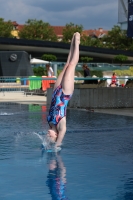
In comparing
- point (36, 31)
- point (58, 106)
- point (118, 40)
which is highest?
point (36, 31)

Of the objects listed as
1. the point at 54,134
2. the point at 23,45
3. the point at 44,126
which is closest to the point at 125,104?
the point at 44,126

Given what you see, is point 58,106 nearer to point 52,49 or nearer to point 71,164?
point 71,164

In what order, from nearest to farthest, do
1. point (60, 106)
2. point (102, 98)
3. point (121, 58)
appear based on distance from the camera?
point (60, 106) → point (102, 98) → point (121, 58)

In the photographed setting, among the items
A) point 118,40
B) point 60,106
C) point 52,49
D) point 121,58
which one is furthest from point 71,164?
point 118,40

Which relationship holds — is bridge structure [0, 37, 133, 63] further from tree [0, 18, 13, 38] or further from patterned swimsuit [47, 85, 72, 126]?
patterned swimsuit [47, 85, 72, 126]

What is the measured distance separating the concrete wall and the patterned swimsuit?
9099mm

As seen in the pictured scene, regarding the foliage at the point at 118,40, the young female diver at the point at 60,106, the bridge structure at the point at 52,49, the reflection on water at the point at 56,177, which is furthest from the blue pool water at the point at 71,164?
the foliage at the point at 118,40

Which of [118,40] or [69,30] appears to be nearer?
[118,40]

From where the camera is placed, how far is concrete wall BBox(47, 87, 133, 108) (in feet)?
57.2

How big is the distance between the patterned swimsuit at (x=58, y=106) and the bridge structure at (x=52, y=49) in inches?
2143

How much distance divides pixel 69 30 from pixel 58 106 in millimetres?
102521

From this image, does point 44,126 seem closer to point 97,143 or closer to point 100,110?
point 97,143

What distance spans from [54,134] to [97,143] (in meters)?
1.38

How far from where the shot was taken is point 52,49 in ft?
Answer: 228
